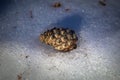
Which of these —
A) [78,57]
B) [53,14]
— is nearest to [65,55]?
[78,57]

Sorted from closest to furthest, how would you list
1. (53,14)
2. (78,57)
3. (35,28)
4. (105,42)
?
(78,57), (105,42), (35,28), (53,14)

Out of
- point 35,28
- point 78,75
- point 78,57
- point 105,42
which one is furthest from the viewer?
point 35,28

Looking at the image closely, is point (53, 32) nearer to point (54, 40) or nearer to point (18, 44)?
point (54, 40)

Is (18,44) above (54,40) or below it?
below
